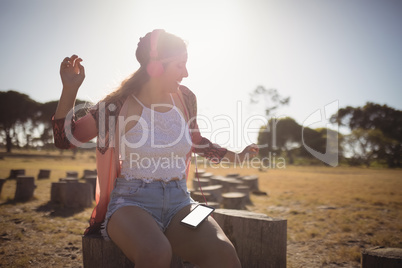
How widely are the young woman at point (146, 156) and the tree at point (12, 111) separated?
151ft

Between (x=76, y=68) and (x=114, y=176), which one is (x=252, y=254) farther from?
(x=76, y=68)

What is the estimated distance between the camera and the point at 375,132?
36812mm

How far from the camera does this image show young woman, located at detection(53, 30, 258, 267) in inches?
61.7

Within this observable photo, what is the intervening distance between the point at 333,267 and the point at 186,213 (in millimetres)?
3242

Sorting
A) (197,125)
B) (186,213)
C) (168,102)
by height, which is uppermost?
(168,102)

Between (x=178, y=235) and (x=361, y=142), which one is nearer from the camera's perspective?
(x=178, y=235)

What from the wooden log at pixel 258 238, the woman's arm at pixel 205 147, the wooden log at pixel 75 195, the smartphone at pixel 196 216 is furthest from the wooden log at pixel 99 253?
the wooden log at pixel 75 195

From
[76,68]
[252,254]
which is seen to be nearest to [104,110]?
[76,68]

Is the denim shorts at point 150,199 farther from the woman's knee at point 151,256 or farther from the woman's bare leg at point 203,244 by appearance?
the woman's knee at point 151,256

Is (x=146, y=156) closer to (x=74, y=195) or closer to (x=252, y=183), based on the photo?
(x=74, y=195)

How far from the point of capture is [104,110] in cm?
185

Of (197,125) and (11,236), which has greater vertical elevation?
(197,125)

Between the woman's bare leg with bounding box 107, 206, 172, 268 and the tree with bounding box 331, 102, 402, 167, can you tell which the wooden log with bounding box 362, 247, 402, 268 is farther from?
the tree with bounding box 331, 102, 402, 167

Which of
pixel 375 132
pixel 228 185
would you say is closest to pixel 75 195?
pixel 228 185
